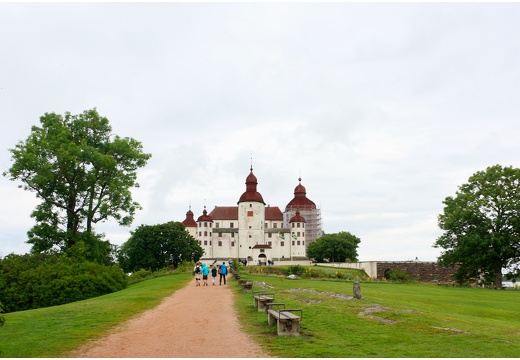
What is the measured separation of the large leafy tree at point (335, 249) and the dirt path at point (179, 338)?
7135 cm

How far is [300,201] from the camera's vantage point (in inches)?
4304

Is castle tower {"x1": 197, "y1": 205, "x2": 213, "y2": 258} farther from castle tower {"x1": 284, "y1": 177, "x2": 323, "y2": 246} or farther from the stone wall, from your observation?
the stone wall

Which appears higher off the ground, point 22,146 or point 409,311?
point 22,146

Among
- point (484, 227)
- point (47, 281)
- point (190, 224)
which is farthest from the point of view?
point (190, 224)

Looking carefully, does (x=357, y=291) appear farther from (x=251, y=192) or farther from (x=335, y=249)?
(x=251, y=192)

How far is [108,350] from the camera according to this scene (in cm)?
1122

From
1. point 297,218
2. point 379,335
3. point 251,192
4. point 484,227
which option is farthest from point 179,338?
point 297,218

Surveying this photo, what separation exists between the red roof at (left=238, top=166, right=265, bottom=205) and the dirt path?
3008 inches

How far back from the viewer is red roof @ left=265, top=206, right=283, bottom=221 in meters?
105

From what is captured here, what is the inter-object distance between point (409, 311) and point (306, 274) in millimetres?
29431

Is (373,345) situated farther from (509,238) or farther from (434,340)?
(509,238)

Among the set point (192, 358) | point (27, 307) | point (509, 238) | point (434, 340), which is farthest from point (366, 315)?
point (509, 238)

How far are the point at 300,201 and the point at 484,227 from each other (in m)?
64.8

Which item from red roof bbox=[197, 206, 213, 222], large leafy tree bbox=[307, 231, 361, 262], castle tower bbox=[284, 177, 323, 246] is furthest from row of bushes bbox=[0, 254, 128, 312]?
castle tower bbox=[284, 177, 323, 246]
